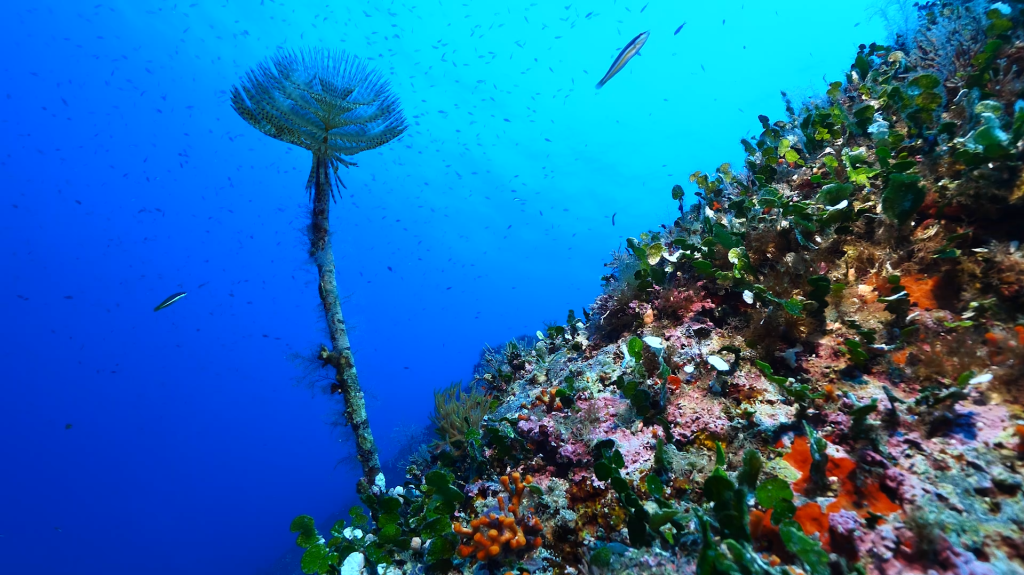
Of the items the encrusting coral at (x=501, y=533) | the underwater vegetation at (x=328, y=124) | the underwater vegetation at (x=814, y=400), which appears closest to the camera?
the underwater vegetation at (x=814, y=400)

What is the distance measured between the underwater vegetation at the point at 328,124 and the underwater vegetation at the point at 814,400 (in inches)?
70.0

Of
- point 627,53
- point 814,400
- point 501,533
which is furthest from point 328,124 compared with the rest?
point 814,400

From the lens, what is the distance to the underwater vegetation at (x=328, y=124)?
5492 millimetres

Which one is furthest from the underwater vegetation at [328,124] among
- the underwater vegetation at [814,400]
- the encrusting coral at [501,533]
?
the encrusting coral at [501,533]

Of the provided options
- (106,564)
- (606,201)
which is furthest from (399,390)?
(606,201)

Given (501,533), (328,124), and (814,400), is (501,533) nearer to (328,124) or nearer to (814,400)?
(814,400)

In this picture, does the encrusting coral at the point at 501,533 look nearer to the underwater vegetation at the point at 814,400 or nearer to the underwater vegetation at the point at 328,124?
the underwater vegetation at the point at 814,400

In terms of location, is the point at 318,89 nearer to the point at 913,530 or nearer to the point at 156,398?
the point at 913,530

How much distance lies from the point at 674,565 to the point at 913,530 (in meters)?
1.14

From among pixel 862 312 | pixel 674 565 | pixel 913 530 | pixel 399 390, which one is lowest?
pixel 913 530

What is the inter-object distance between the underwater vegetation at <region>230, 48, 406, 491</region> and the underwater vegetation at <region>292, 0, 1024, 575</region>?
5.83ft

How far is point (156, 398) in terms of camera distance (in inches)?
2953

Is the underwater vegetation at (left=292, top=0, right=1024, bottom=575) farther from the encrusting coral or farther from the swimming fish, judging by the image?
the swimming fish

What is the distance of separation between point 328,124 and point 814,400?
6596mm
